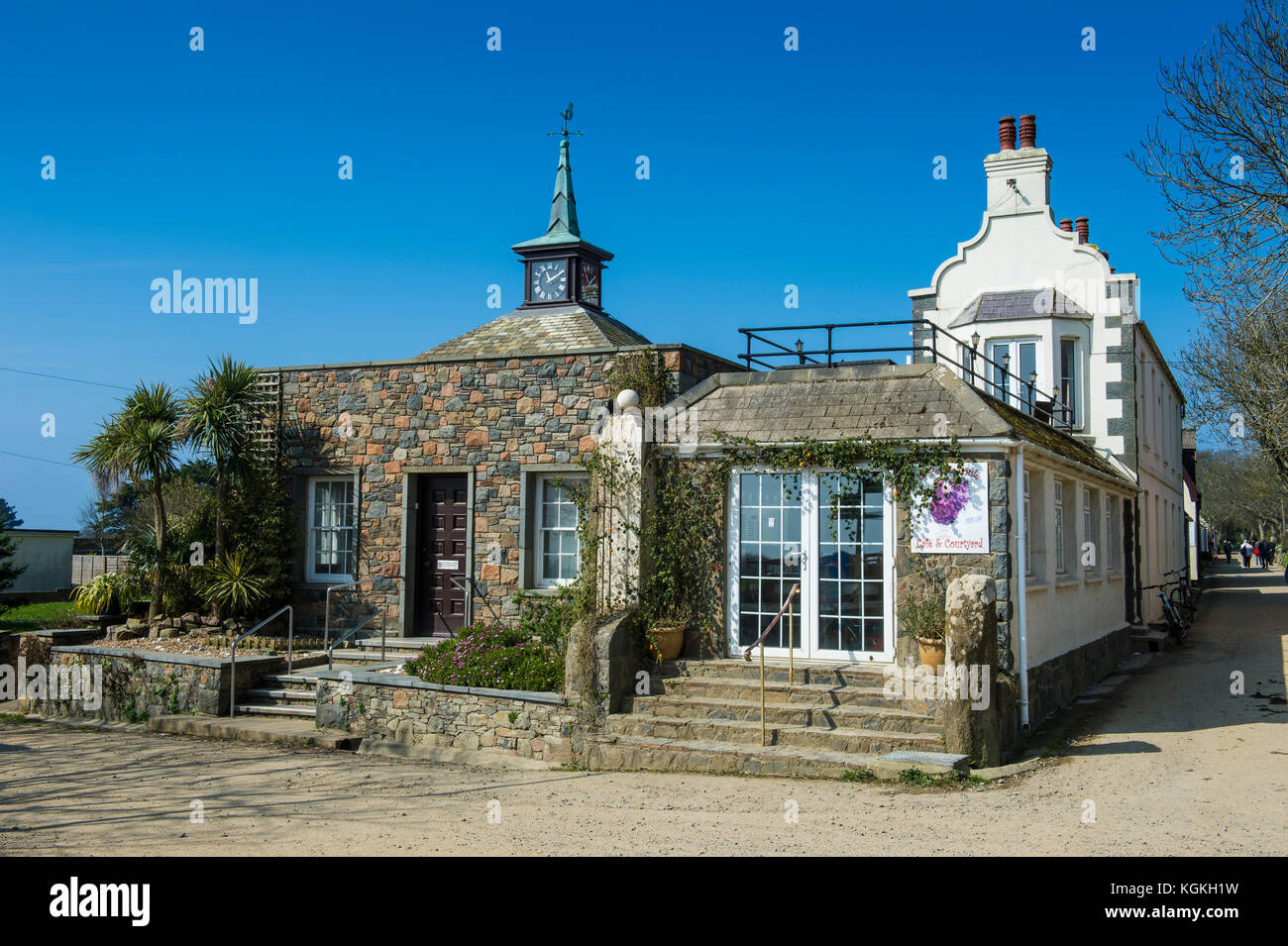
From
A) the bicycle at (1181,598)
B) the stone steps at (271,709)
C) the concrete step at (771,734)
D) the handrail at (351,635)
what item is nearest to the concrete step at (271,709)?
the stone steps at (271,709)

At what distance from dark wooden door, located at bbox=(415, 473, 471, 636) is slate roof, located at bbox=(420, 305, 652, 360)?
3559 mm

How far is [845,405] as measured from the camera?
36.3 feet

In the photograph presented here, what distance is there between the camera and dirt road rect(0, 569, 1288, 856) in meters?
6.87

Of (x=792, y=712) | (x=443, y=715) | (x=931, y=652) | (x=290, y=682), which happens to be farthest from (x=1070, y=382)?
(x=290, y=682)

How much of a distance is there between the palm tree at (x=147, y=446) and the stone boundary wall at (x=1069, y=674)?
1202cm

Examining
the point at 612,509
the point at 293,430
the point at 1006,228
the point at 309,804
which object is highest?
the point at 1006,228

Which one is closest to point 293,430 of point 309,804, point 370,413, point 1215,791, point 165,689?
point 370,413

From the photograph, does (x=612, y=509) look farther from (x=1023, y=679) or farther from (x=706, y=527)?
(x=1023, y=679)

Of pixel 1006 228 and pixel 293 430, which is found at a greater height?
pixel 1006 228

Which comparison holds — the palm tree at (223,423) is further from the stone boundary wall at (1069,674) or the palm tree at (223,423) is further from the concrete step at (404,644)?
the stone boundary wall at (1069,674)

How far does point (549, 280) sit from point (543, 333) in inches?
164
